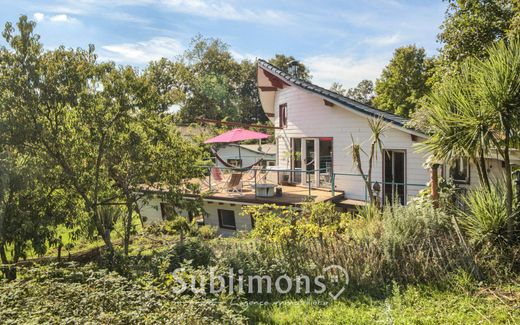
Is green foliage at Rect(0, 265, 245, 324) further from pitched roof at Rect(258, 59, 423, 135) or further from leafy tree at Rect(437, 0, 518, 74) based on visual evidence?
leafy tree at Rect(437, 0, 518, 74)

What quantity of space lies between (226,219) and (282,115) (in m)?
6.07

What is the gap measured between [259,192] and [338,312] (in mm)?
7608

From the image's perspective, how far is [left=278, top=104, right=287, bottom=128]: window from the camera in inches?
671

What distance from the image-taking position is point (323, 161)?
15430 millimetres

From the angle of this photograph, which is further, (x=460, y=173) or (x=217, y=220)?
(x=217, y=220)

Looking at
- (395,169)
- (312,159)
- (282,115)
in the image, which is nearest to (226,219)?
(312,159)

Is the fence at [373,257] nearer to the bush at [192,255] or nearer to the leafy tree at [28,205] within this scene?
the bush at [192,255]

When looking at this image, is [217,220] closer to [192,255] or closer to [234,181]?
[234,181]

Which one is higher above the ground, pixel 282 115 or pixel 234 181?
pixel 282 115

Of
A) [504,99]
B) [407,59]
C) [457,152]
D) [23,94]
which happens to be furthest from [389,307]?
[407,59]

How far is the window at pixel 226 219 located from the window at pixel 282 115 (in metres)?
5.42

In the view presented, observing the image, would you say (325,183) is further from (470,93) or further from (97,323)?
(97,323)

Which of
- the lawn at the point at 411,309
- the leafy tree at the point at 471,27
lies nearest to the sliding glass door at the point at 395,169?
the leafy tree at the point at 471,27

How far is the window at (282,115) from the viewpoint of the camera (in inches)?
671
